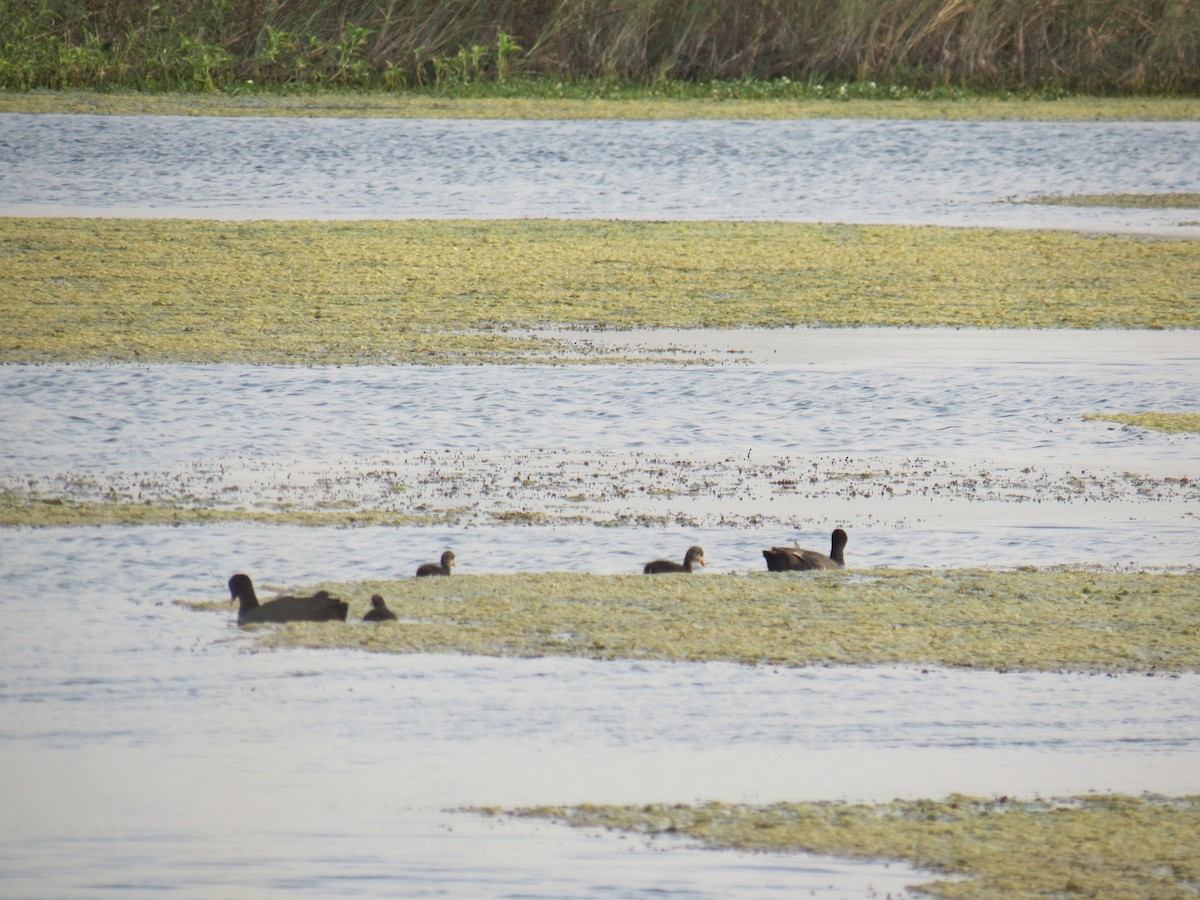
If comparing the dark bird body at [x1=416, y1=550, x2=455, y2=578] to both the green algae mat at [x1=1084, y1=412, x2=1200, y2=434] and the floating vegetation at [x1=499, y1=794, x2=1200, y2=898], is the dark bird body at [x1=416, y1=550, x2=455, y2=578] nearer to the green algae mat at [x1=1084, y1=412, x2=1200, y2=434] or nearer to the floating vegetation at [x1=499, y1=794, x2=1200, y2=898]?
the floating vegetation at [x1=499, y1=794, x2=1200, y2=898]

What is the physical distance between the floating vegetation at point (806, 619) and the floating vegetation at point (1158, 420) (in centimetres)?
284

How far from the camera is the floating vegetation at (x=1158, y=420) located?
383 inches

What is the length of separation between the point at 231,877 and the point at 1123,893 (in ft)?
6.40

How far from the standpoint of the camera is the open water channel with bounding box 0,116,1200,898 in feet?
15.4

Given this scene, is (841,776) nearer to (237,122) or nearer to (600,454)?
(600,454)

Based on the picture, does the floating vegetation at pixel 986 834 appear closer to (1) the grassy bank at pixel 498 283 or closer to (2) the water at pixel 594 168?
(1) the grassy bank at pixel 498 283

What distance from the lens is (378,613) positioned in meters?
6.25

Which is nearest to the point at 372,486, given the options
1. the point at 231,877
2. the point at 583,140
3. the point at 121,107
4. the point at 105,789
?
the point at 105,789

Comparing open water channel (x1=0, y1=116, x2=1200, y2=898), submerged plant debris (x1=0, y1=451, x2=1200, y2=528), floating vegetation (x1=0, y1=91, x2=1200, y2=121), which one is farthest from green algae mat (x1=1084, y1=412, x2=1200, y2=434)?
floating vegetation (x1=0, y1=91, x2=1200, y2=121)

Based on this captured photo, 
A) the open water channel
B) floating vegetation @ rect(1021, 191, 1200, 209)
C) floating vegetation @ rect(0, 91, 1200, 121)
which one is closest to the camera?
the open water channel

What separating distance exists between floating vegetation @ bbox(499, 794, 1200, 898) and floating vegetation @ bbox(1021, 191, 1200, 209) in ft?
50.4

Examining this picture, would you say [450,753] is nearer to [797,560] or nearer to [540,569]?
[540,569]

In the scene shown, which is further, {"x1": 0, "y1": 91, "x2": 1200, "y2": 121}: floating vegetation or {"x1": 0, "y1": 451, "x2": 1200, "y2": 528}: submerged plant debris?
{"x1": 0, "y1": 91, "x2": 1200, "y2": 121}: floating vegetation

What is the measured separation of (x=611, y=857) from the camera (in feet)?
15.0
